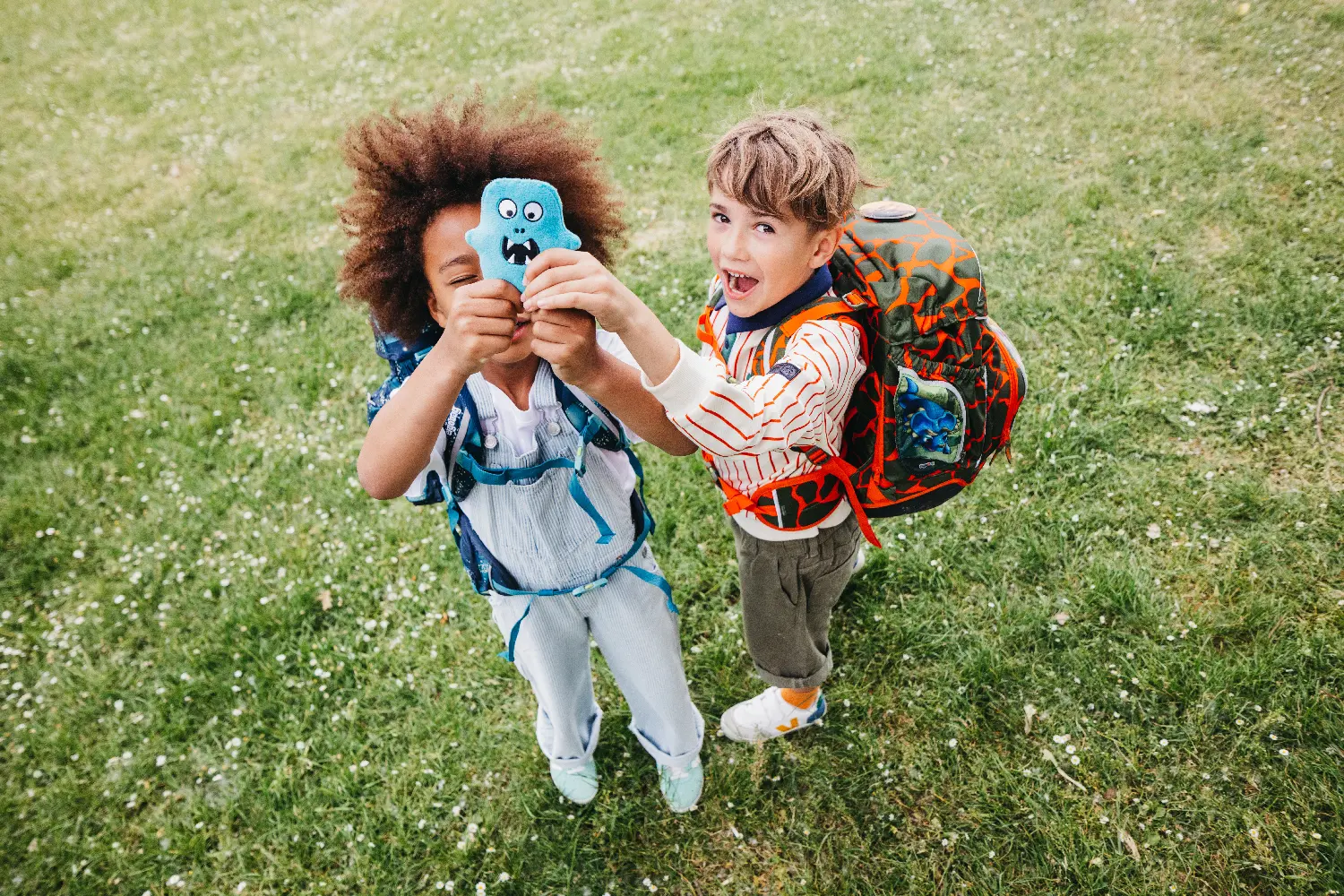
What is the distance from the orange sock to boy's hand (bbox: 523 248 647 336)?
1878 mm

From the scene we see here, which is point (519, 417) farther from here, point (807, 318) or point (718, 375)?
point (807, 318)

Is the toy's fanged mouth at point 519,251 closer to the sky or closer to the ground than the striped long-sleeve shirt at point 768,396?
closer to the sky

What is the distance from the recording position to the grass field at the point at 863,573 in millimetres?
2736

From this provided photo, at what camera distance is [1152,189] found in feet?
15.8

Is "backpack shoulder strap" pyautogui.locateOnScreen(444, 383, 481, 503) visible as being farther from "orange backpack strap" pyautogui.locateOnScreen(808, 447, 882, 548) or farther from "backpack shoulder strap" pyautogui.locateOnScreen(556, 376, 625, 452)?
"orange backpack strap" pyautogui.locateOnScreen(808, 447, 882, 548)

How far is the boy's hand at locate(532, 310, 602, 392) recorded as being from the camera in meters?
1.41

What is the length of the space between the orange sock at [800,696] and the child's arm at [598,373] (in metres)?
1.28

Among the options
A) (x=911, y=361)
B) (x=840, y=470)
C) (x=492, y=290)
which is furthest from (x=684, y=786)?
(x=492, y=290)

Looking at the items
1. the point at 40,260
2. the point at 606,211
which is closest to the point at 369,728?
the point at 606,211

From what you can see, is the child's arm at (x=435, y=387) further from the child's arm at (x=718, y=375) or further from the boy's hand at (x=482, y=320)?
the child's arm at (x=718, y=375)

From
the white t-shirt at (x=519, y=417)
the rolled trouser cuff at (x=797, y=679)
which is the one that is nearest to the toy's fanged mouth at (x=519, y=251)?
the white t-shirt at (x=519, y=417)

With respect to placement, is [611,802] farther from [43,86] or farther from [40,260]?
[43,86]

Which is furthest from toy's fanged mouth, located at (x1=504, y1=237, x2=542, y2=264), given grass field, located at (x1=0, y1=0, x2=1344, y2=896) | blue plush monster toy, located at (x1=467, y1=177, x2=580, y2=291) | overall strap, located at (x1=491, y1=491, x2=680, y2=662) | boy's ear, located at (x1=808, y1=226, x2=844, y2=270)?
grass field, located at (x1=0, y1=0, x2=1344, y2=896)

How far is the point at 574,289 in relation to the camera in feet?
4.47
